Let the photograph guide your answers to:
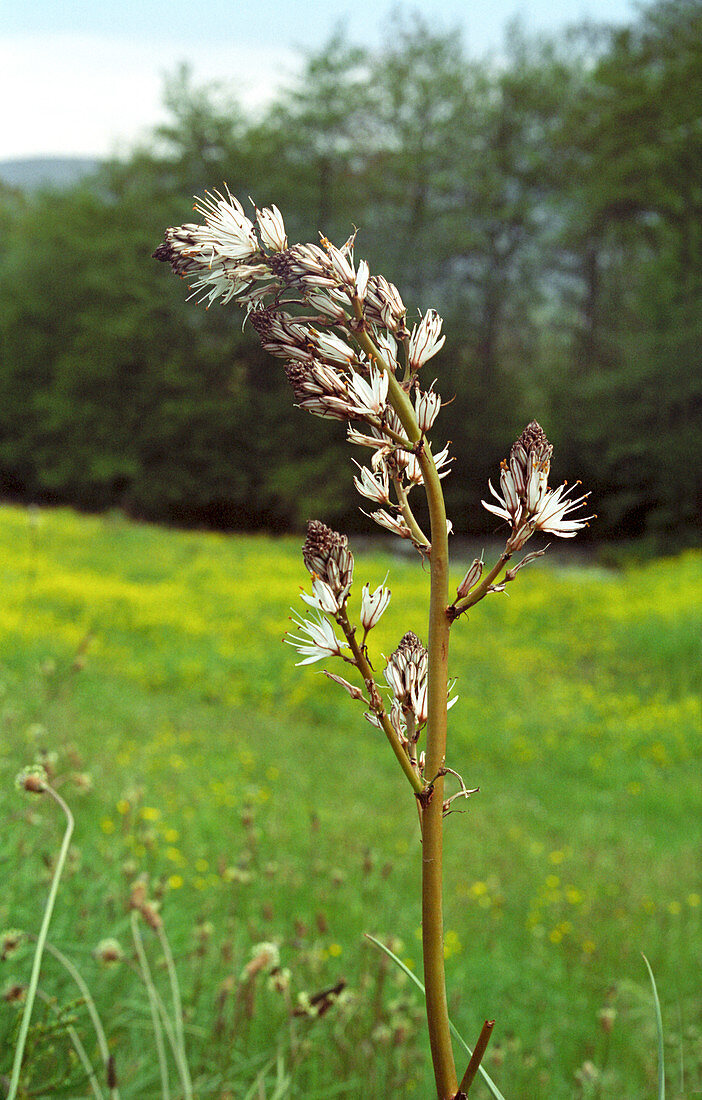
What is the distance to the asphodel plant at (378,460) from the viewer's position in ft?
3.27

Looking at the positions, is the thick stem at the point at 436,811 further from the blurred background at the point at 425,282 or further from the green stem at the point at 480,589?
the blurred background at the point at 425,282

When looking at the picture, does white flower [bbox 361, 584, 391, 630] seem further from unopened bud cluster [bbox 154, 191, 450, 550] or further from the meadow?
the meadow

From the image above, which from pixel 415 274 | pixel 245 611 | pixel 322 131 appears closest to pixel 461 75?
pixel 322 131

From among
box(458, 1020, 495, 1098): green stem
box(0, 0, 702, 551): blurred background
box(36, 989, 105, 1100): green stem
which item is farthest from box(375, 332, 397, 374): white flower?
box(0, 0, 702, 551): blurred background

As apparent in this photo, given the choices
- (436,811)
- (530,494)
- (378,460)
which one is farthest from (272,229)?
(436,811)

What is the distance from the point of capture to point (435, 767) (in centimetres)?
99

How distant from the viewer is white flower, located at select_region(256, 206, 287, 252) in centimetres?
108

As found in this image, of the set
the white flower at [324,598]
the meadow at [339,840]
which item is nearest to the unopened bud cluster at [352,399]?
the white flower at [324,598]

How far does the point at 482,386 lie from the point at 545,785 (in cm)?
2483

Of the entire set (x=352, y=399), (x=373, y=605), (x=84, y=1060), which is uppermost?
(x=352, y=399)

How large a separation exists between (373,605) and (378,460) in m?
0.19

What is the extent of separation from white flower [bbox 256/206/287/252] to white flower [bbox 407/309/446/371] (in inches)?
7.9

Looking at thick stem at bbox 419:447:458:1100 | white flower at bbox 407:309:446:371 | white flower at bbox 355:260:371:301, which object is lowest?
thick stem at bbox 419:447:458:1100

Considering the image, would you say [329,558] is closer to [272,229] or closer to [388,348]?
[388,348]
